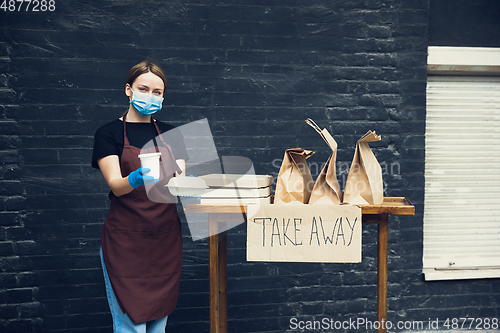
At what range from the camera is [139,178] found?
1558 mm

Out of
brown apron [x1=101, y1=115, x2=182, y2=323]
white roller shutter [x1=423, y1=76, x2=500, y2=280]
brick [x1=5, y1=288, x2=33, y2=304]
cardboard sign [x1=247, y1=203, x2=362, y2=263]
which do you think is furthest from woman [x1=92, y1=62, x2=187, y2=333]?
white roller shutter [x1=423, y1=76, x2=500, y2=280]

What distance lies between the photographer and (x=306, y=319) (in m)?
2.94

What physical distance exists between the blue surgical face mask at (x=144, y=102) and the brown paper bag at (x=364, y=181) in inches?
39.6

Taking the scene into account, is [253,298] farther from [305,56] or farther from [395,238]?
[305,56]

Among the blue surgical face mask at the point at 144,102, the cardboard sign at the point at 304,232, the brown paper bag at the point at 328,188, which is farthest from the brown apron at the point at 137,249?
the brown paper bag at the point at 328,188

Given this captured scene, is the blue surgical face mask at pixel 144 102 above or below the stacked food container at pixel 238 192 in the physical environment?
above

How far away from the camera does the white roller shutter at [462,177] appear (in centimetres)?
306

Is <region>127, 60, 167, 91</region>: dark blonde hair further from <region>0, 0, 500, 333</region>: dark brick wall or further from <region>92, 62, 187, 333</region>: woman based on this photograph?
<region>0, 0, 500, 333</region>: dark brick wall

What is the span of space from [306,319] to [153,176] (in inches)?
79.5

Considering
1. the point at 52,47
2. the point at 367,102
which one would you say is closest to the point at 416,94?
the point at 367,102

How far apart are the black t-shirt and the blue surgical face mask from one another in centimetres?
8

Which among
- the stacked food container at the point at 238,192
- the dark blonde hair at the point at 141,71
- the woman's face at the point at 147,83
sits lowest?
the stacked food container at the point at 238,192

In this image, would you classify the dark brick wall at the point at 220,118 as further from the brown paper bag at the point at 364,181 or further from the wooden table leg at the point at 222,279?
the brown paper bag at the point at 364,181

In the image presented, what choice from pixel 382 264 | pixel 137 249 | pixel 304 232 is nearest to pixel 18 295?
pixel 137 249
